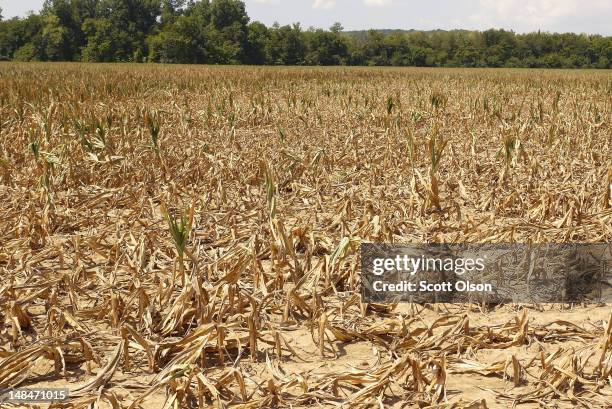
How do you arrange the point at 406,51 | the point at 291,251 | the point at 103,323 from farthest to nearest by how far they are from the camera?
the point at 406,51 < the point at 291,251 < the point at 103,323

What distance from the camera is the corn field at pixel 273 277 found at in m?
2.28

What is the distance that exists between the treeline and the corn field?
177 feet

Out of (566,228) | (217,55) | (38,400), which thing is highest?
(217,55)

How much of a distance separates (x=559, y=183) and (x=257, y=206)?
253cm

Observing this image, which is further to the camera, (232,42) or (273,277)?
(232,42)

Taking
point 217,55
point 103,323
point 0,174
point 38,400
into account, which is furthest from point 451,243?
point 217,55

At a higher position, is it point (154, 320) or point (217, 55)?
point (217, 55)

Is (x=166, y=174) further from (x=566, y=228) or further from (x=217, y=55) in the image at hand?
(x=217, y=55)

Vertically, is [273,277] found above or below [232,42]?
below

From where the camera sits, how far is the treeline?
59.8 meters

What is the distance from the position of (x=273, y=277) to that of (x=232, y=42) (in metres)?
65.8

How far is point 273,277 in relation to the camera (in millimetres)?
3154

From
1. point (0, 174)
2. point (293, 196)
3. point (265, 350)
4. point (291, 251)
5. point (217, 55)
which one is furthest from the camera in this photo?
point (217, 55)

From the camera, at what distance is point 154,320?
2.81 m
